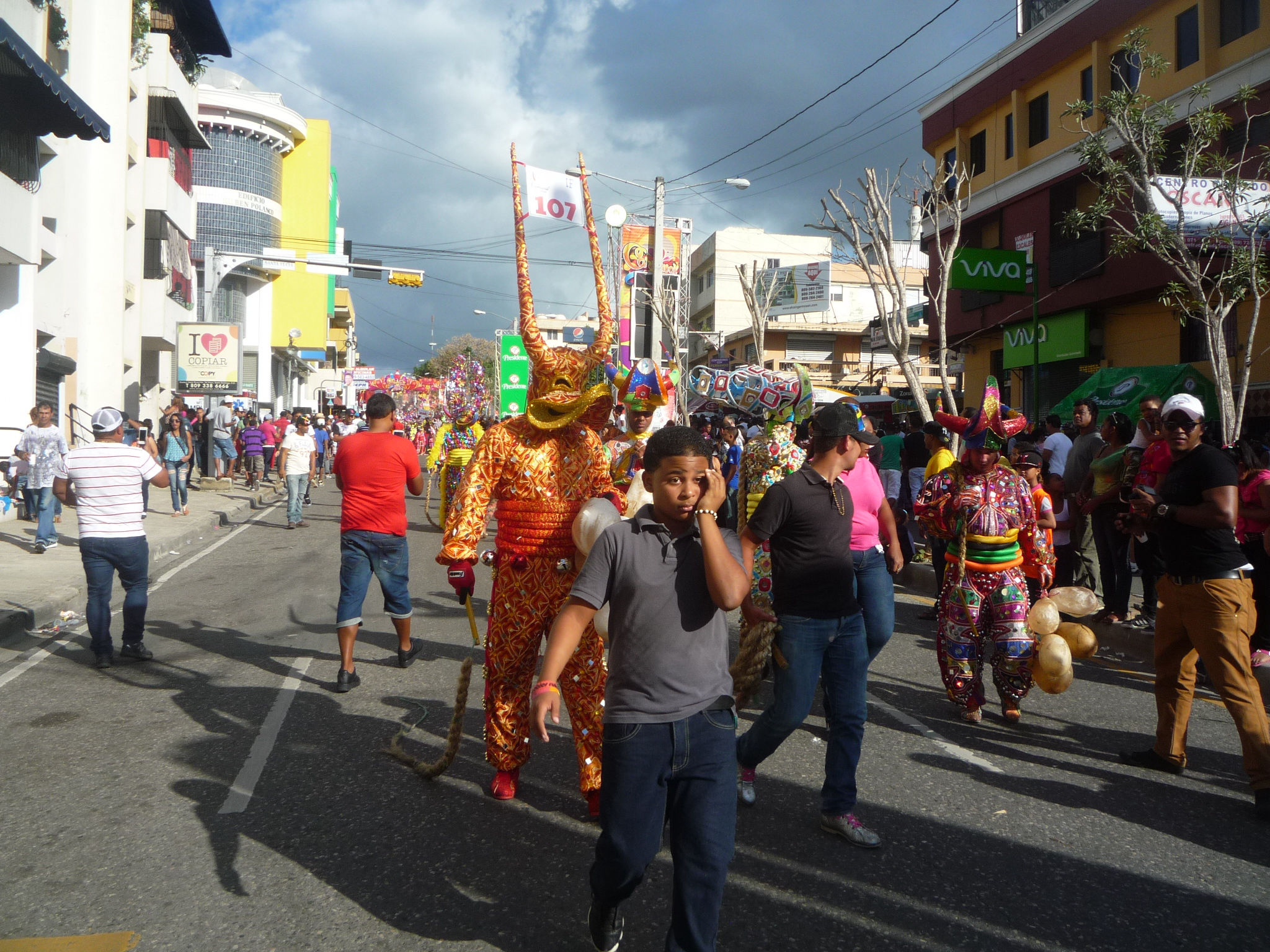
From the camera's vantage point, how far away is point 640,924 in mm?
3426

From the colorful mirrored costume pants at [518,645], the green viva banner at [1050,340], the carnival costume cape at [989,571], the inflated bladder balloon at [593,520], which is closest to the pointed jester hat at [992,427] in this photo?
the carnival costume cape at [989,571]

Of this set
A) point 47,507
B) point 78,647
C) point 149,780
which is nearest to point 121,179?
point 47,507

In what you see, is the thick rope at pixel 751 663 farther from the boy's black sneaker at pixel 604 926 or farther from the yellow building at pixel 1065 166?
the yellow building at pixel 1065 166

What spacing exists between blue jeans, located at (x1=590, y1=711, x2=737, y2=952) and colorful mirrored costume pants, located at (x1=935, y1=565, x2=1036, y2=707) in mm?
3502

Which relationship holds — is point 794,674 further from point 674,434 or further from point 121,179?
point 121,179

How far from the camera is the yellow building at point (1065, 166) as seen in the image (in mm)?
17031

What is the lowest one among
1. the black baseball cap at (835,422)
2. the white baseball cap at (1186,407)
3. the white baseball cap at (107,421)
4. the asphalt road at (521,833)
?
the asphalt road at (521,833)

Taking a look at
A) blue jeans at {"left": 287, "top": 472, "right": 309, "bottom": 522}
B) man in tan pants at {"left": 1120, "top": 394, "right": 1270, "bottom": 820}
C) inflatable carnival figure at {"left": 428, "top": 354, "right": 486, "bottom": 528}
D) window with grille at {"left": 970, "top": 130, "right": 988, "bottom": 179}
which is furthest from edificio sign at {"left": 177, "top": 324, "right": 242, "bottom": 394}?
man in tan pants at {"left": 1120, "top": 394, "right": 1270, "bottom": 820}

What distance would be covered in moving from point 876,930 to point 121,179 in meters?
24.2

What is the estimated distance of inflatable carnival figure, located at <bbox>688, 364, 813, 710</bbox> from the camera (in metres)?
5.57

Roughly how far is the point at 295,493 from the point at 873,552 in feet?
44.4

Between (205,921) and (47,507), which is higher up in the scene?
(47,507)

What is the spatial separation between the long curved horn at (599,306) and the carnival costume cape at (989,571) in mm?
2452

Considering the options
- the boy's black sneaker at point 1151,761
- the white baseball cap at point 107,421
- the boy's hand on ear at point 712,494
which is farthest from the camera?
the white baseball cap at point 107,421
